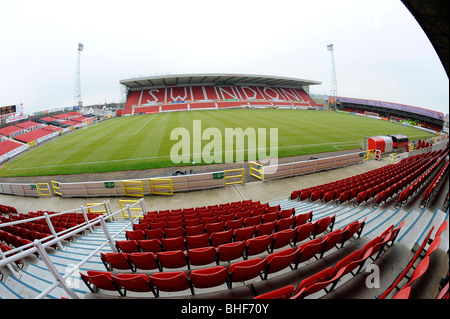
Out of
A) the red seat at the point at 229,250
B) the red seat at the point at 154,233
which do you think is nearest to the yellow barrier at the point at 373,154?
→ the red seat at the point at 229,250

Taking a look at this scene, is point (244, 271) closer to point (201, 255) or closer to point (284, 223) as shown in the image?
point (201, 255)

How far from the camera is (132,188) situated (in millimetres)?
10742

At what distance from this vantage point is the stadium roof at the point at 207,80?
56.3 m

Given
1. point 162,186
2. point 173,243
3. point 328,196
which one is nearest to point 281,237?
point 173,243

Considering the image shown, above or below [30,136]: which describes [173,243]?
below

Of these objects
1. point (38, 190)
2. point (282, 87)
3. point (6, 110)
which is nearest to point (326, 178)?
point (38, 190)

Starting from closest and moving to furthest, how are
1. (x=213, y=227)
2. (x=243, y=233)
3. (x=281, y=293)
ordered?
1. (x=281, y=293)
2. (x=243, y=233)
3. (x=213, y=227)

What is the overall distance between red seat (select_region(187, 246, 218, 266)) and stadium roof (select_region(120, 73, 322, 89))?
59.2 meters

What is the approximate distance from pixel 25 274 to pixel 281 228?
5877 mm

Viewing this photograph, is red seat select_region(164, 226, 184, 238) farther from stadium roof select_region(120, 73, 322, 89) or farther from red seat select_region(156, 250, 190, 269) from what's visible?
stadium roof select_region(120, 73, 322, 89)

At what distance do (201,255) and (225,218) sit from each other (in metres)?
2.25

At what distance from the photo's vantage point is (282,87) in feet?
Result: 245

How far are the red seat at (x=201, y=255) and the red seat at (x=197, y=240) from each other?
56cm
